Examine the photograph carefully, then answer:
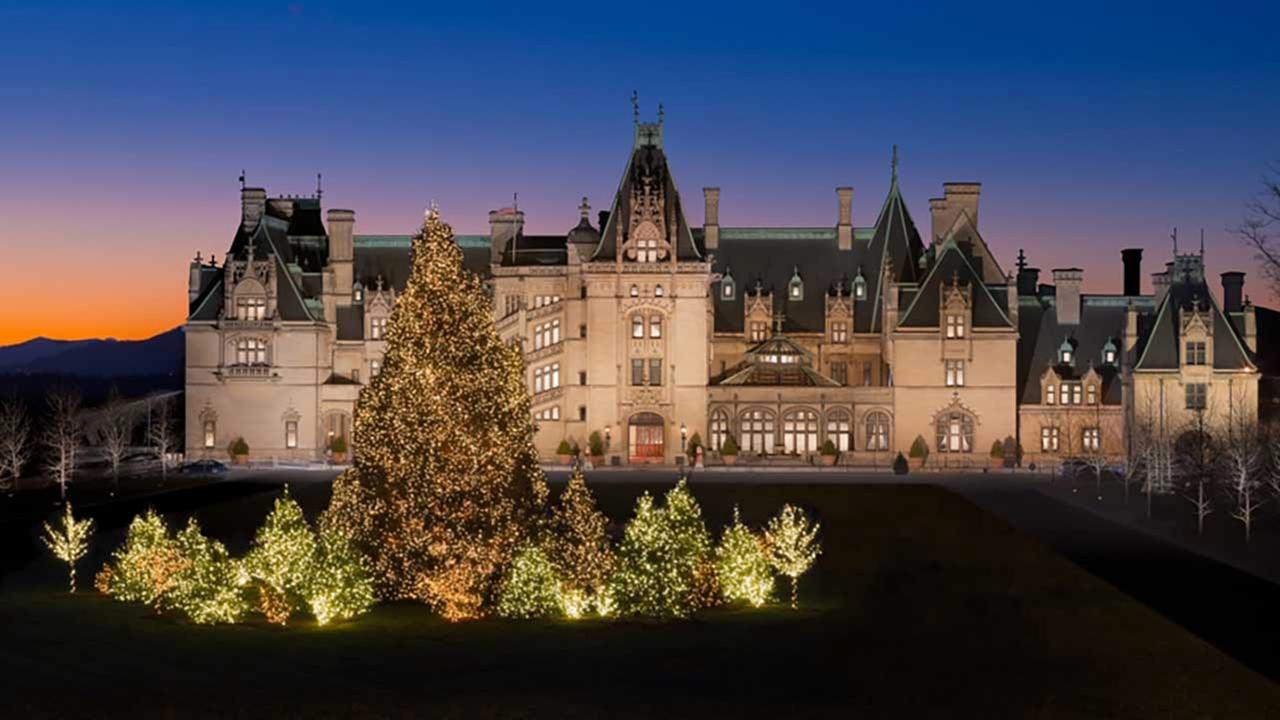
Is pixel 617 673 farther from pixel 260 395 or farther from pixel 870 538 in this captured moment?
pixel 260 395

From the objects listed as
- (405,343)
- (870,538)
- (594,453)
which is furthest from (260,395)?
(405,343)

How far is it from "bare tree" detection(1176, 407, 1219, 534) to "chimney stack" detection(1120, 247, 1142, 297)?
1816 cm

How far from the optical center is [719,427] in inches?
3243

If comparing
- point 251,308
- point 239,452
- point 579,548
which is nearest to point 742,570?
point 579,548

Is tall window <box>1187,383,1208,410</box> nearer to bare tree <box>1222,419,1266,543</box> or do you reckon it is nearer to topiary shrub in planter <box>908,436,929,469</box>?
bare tree <box>1222,419,1266,543</box>

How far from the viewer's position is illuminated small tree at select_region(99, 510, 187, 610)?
3102 cm

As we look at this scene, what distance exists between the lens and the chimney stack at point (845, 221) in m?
91.1

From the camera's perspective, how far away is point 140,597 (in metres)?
32.0

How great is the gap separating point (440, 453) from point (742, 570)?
7.07 m

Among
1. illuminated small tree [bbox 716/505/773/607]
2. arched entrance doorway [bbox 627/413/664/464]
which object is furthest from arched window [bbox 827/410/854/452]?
illuminated small tree [bbox 716/505/773/607]

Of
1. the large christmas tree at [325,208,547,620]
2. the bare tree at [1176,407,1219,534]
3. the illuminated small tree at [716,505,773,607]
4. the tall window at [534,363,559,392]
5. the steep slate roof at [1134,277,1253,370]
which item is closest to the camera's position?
the large christmas tree at [325,208,547,620]

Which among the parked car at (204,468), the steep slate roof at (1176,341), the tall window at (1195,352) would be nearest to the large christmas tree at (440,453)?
the parked car at (204,468)

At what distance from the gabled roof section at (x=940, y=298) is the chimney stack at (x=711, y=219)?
46.5 ft

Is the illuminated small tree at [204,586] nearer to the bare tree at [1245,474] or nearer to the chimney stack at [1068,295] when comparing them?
the bare tree at [1245,474]
